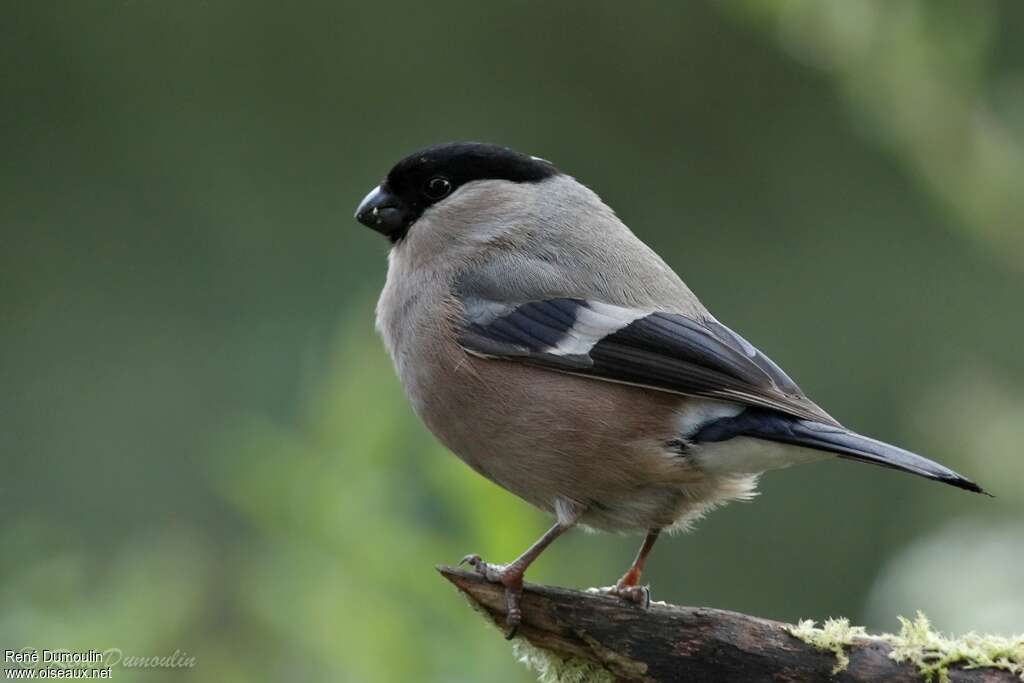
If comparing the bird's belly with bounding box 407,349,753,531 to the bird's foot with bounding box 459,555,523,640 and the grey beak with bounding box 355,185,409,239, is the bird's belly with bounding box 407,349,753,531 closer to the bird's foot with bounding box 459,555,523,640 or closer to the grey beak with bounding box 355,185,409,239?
the bird's foot with bounding box 459,555,523,640

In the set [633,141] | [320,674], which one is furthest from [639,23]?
[320,674]

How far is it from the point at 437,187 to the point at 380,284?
7.41 feet

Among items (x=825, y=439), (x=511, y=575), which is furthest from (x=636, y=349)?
(x=511, y=575)

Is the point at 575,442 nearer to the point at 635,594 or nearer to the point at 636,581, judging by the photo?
the point at 635,594

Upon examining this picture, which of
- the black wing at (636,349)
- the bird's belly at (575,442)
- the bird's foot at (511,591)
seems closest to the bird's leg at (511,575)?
the bird's foot at (511,591)

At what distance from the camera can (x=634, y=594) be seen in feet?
13.9

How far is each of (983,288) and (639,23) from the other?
10.4 ft

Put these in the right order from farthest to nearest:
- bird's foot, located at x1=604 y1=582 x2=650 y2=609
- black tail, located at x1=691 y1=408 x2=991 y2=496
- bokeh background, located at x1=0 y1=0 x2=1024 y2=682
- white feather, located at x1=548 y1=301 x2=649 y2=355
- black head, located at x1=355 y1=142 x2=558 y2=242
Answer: black head, located at x1=355 y1=142 x2=558 y2=242 → white feather, located at x1=548 y1=301 x2=649 y2=355 → bokeh background, located at x1=0 y1=0 x2=1024 y2=682 → bird's foot, located at x1=604 y1=582 x2=650 y2=609 → black tail, located at x1=691 y1=408 x2=991 y2=496

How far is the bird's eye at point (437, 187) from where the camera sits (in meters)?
5.35

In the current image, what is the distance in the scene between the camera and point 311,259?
321 inches

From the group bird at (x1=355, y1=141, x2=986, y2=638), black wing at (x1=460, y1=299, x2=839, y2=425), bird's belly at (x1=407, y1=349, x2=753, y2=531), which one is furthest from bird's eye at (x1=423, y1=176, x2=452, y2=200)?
bird's belly at (x1=407, y1=349, x2=753, y2=531)

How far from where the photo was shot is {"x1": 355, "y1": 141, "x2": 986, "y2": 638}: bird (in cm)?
429

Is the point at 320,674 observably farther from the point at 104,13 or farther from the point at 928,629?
the point at 104,13

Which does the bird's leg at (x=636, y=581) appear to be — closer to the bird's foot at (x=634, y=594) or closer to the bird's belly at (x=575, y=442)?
the bird's foot at (x=634, y=594)
